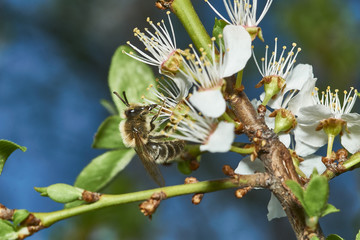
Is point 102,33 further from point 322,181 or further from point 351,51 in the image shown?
point 322,181

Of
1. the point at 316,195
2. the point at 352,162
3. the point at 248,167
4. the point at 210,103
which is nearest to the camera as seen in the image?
the point at 316,195

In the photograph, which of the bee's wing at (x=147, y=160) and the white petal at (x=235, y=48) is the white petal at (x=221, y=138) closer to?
the white petal at (x=235, y=48)

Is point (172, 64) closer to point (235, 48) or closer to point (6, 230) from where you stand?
point (235, 48)

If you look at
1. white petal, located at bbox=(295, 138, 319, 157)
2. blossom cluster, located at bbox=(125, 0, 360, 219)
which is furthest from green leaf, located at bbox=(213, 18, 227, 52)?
white petal, located at bbox=(295, 138, 319, 157)

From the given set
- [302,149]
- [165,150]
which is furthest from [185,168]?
[302,149]

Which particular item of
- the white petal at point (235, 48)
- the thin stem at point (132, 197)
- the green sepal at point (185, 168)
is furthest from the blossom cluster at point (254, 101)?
the green sepal at point (185, 168)
